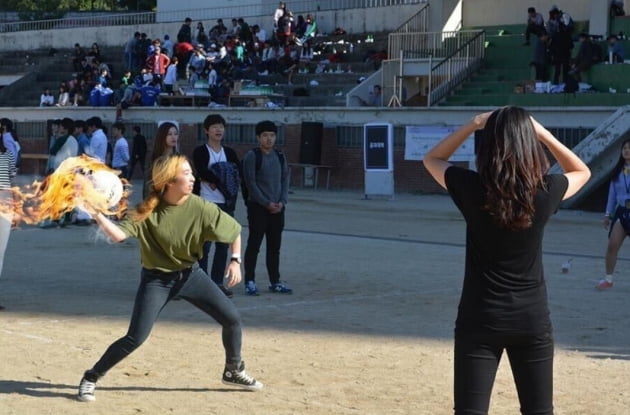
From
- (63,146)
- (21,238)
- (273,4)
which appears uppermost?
(273,4)

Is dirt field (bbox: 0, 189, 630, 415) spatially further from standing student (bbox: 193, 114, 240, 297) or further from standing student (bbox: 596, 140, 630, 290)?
standing student (bbox: 193, 114, 240, 297)

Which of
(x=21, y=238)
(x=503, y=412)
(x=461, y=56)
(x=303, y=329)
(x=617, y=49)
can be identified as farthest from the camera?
(x=461, y=56)

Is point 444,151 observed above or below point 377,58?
above

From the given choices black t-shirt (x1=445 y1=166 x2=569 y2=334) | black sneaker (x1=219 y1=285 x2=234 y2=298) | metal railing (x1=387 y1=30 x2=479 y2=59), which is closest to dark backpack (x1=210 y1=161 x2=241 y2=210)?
black sneaker (x1=219 y1=285 x2=234 y2=298)

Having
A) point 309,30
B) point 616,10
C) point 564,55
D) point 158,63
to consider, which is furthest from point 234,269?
point 309,30

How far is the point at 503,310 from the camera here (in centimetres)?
450

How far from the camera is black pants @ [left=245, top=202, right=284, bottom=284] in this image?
37.0ft

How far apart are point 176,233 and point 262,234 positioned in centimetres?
440

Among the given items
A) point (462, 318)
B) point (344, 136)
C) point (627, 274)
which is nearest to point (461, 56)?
point (344, 136)

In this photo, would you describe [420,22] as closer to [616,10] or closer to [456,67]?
[456,67]

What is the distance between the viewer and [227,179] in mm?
10766

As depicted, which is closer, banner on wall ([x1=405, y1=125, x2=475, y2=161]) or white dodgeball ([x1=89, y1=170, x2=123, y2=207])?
white dodgeball ([x1=89, y1=170, x2=123, y2=207])

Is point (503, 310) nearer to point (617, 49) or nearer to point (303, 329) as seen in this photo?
point (303, 329)

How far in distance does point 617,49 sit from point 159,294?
24125mm
